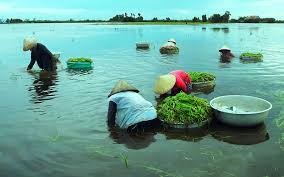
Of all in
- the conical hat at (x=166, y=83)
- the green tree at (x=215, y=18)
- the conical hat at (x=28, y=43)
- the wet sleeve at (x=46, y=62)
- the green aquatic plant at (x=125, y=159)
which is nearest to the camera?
the green aquatic plant at (x=125, y=159)

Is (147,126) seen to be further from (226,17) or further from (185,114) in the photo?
(226,17)

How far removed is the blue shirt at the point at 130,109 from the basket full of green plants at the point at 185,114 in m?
0.29

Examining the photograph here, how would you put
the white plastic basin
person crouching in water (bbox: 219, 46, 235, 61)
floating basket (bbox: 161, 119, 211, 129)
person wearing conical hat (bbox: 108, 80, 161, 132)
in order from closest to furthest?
the white plastic basin → person wearing conical hat (bbox: 108, 80, 161, 132) → floating basket (bbox: 161, 119, 211, 129) → person crouching in water (bbox: 219, 46, 235, 61)

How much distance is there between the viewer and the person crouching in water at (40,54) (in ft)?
44.8

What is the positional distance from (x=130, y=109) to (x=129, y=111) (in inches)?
1.9

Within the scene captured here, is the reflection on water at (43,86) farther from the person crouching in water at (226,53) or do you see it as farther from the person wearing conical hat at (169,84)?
the person crouching in water at (226,53)

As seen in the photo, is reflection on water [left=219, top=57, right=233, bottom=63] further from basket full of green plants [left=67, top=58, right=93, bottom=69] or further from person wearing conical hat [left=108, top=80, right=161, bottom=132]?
person wearing conical hat [left=108, top=80, right=161, bottom=132]

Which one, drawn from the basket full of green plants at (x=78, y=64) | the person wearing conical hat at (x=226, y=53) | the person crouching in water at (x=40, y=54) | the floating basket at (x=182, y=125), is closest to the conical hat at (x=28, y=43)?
the person crouching in water at (x=40, y=54)

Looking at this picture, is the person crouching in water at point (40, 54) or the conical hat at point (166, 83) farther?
the person crouching in water at point (40, 54)

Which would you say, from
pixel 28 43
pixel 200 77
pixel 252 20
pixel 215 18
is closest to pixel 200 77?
pixel 200 77

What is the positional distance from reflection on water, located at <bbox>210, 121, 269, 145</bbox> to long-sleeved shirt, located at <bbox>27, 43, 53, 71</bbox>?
27.0ft

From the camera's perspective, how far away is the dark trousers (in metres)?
7.50

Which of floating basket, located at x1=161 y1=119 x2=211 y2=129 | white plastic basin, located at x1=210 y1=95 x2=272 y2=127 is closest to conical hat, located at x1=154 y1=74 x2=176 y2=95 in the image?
white plastic basin, located at x1=210 y1=95 x2=272 y2=127

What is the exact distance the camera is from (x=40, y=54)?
14.0 meters
